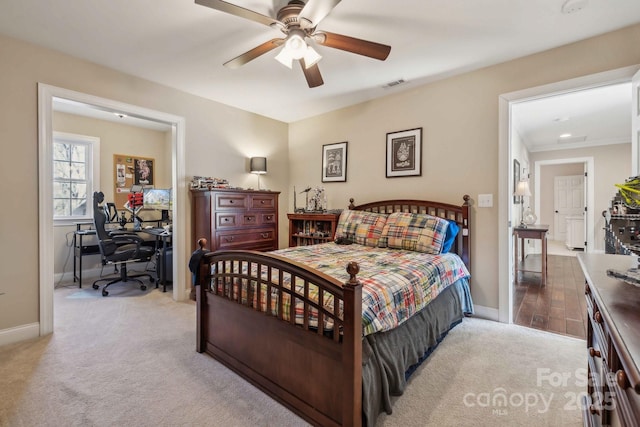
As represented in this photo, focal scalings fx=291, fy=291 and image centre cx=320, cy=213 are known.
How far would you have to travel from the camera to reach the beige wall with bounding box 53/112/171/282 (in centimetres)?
446

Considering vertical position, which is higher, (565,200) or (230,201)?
(565,200)

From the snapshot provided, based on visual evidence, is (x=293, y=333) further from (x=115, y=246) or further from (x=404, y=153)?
(x=115, y=246)

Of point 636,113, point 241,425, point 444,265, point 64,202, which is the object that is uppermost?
point 636,113

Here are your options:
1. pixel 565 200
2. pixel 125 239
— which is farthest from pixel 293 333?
pixel 565 200

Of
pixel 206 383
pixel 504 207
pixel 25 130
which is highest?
pixel 25 130

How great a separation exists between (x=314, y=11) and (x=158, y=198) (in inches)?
158

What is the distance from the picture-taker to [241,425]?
1.54 meters

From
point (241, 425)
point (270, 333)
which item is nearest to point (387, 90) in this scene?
point (270, 333)

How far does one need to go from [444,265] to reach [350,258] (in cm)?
81

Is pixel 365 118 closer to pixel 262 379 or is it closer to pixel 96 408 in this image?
pixel 262 379

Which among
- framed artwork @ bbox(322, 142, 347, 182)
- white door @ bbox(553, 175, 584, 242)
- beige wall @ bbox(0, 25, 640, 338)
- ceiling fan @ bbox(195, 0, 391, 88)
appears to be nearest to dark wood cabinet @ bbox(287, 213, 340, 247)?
beige wall @ bbox(0, 25, 640, 338)

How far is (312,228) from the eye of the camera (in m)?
4.14

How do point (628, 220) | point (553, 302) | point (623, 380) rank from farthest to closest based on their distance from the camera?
point (553, 302) < point (628, 220) < point (623, 380)

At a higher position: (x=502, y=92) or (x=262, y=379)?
(x=502, y=92)
